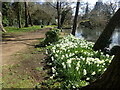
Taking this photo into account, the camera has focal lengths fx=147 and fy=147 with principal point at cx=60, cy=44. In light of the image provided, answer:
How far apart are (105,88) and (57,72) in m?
2.12

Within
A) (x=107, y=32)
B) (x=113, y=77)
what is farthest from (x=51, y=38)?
(x=113, y=77)

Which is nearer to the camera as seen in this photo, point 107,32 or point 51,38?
point 107,32

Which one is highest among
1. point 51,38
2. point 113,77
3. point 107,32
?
point 107,32

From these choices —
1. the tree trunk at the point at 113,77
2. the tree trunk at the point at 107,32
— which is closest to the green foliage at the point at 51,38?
the tree trunk at the point at 107,32

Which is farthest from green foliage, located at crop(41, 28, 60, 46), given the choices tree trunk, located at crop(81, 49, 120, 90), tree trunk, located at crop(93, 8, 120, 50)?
tree trunk, located at crop(81, 49, 120, 90)

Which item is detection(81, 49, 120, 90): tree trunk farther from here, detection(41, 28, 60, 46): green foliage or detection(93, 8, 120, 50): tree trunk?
detection(41, 28, 60, 46): green foliage

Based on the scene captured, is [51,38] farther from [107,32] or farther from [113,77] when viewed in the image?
[113,77]

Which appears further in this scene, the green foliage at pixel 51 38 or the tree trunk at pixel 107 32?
the green foliage at pixel 51 38

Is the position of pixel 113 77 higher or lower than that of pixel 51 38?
higher

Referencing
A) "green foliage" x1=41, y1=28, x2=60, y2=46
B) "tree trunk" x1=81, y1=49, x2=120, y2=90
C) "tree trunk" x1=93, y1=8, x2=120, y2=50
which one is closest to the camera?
"tree trunk" x1=81, y1=49, x2=120, y2=90

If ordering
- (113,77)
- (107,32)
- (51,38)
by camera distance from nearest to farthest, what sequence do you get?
(113,77)
(107,32)
(51,38)

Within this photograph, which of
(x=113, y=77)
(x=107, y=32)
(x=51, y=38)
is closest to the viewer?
(x=113, y=77)

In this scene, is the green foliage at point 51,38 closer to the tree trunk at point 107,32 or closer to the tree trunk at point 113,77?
the tree trunk at point 107,32

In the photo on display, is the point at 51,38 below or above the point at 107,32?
below
